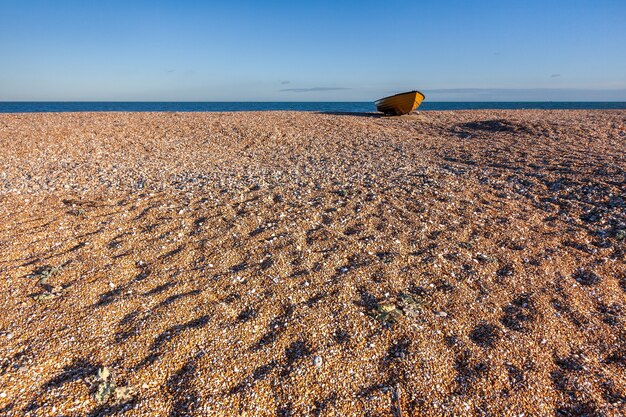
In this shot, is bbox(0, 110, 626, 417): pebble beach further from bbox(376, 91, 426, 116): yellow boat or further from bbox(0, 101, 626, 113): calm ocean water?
bbox(0, 101, 626, 113): calm ocean water

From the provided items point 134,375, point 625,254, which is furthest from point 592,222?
point 134,375

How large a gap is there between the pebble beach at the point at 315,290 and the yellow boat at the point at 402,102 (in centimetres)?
1091

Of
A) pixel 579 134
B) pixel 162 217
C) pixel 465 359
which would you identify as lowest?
pixel 465 359

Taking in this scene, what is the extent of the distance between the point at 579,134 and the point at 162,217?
46.5ft

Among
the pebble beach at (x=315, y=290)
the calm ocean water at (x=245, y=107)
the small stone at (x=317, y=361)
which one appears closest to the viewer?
the pebble beach at (x=315, y=290)

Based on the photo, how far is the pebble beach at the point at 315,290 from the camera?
321 centimetres

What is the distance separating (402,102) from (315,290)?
17.8m

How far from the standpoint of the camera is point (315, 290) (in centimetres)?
462

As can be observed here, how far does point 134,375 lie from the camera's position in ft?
10.9

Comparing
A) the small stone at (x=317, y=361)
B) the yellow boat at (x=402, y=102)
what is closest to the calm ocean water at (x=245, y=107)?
the yellow boat at (x=402, y=102)

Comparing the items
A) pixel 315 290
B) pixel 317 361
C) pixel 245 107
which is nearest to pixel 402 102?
pixel 315 290

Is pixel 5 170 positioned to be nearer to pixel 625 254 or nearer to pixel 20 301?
pixel 20 301

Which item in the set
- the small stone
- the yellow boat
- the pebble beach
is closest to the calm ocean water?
the yellow boat

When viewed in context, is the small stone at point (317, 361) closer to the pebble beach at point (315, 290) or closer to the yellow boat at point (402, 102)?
the pebble beach at point (315, 290)
